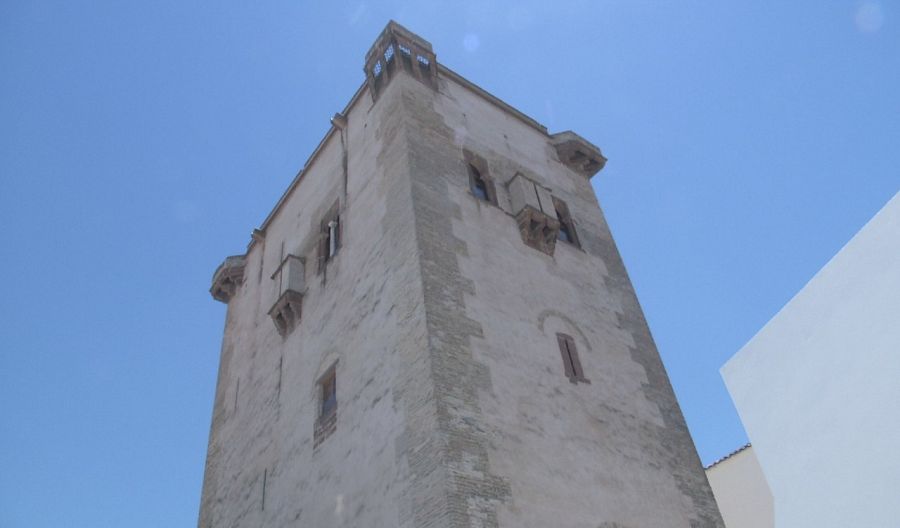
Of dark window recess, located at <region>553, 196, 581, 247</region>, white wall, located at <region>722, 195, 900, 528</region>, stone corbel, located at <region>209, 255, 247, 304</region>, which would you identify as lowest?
white wall, located at <region>722, 195, 900, 528</region>

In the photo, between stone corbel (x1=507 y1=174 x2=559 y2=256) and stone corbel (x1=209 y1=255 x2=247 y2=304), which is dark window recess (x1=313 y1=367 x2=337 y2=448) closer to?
stone corbel (x1=507 y1=174 x2=559 y2=256)

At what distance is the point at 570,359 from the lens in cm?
1090

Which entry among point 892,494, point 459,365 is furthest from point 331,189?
point 892,494

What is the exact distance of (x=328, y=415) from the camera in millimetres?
10898

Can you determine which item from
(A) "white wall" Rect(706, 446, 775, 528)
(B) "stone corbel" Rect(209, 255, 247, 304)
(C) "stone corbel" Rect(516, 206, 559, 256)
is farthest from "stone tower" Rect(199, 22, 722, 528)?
(A) "white wall" Rect(706, 446, 775, 528)

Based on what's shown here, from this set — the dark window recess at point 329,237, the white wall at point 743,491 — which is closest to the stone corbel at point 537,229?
the dark window recess at point 329,237

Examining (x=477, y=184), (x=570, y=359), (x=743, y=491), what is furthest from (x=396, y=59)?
(x=743, y=491)

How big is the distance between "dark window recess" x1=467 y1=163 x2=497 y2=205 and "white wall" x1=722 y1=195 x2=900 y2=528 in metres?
4.94

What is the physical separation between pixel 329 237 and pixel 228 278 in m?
4.75

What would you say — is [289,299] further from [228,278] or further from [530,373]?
[530,373]

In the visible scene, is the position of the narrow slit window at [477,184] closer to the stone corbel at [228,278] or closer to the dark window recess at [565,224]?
the dark window recess at [565,224]

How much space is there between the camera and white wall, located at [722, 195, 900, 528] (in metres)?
9.40

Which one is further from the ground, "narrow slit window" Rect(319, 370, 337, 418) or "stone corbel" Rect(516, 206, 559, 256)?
"stone corbel" Rect(516, 206, 559, 256)

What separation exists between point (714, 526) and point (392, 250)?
5918 mm
